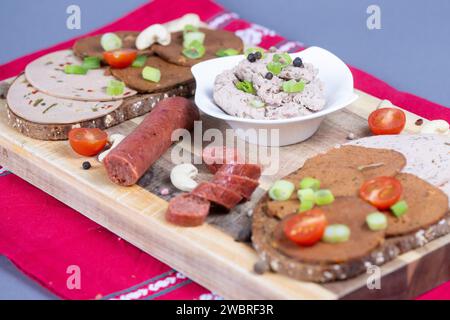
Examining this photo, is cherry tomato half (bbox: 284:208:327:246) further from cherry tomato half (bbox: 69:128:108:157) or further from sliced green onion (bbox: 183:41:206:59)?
sliced green onion (bbox: 183:41:206:59)

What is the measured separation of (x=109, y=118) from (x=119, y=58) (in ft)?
2.40

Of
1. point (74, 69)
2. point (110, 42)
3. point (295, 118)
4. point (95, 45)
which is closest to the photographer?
point (295, 118)

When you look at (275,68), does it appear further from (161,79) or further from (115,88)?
(115,88)

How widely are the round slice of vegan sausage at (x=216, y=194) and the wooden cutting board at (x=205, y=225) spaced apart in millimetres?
98

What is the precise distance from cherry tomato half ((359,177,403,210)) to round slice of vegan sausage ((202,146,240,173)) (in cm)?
100

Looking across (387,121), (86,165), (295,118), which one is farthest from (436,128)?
(86,165)

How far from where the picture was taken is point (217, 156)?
6.31m

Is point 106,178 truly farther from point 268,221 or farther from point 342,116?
point 342,116

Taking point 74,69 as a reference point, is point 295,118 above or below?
above

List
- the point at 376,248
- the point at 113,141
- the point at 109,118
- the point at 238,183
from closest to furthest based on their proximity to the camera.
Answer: the point at 376,248 → the point at 238,183 → the point at 113,141 → the point at 109,118

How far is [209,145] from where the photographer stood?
22.4 ft

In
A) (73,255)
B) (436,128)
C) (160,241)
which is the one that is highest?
(436,128)

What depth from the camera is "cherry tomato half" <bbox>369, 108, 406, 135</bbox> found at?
6.80 meters

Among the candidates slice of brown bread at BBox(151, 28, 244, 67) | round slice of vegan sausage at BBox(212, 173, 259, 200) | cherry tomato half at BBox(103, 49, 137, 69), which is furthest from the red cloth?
slice of brown bread at BBox(151, 28, 244, 67)
